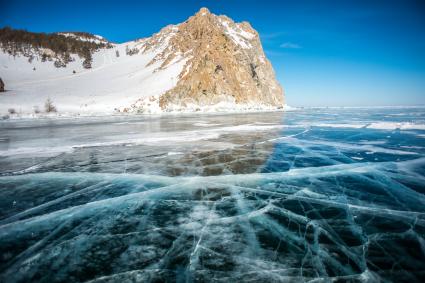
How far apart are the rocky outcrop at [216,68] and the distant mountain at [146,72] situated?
0.58ft

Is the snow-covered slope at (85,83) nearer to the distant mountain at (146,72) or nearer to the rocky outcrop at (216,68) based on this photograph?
the distant mountain at (146,72)

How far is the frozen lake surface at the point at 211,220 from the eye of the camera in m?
2.92

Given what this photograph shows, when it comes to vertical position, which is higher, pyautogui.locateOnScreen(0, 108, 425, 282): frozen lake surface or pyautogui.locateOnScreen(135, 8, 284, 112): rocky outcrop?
pyautogui.locateOnScreen(135, 8, 284, 112): rocky outcrop

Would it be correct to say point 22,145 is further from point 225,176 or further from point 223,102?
point 223,102

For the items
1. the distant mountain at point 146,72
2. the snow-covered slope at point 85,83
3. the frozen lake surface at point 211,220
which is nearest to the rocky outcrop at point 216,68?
the distant mountain at point 146,72

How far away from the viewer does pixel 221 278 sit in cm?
275

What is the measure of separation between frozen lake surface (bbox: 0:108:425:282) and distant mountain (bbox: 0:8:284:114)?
36.0 metres

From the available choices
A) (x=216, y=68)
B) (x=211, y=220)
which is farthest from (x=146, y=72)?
(x=211, y=220)

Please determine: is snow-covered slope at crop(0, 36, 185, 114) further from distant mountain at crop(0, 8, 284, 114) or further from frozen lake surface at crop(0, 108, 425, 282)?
frozen lake surface at crop(0, 108, 425, 282)

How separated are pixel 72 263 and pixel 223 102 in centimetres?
4723

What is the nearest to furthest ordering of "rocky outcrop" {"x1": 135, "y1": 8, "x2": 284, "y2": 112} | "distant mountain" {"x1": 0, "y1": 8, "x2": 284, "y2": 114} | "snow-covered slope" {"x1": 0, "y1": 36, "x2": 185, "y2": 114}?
"snow-covered slope" {"x1": 0, "y1": 36, "x2": 185, "y2": 114}
"distant mountain" {"x1": 0, "y1": 8, "x2": 284, "y2": 114}
"rocky outcrop" {"x1": 135, "y1": 8, "x2": 284, "y2": 112}

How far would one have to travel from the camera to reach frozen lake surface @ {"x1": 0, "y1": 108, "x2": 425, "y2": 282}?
115 inches

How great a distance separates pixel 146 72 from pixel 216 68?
18.1 meters

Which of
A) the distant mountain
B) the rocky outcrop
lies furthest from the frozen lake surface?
the rocky outcrop
